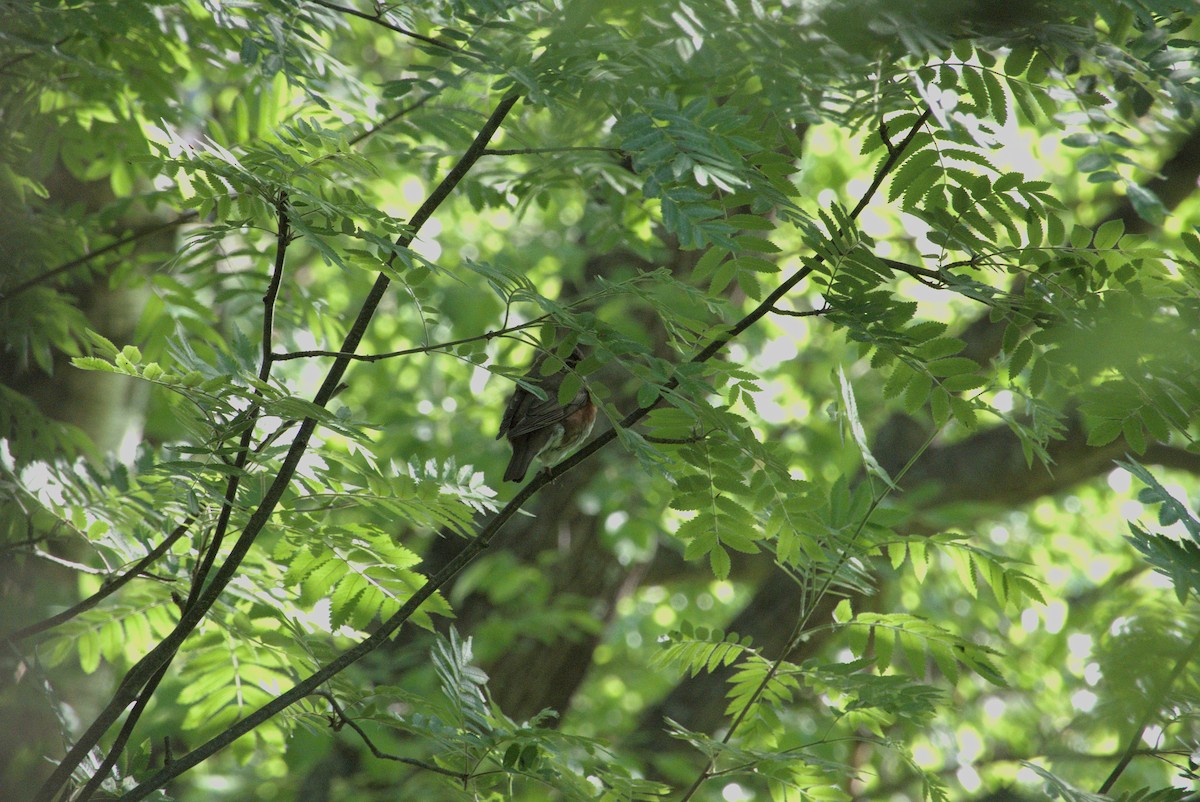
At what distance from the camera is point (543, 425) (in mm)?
3898

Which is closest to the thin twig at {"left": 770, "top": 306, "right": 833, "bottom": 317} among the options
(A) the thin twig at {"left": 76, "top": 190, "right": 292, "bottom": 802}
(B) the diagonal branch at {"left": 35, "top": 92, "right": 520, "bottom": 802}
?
(B) the diagonal branch at {"left": 35, "top": 92, "right": 520, "bottom": 802}

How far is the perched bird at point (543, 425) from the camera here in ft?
12.7

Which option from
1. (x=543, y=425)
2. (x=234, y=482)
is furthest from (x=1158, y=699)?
(x=543, y=425)

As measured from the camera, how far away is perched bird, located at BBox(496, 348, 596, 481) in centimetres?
387

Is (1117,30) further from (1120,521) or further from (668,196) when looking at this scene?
(1120,521)

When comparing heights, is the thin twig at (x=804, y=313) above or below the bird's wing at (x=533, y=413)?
above

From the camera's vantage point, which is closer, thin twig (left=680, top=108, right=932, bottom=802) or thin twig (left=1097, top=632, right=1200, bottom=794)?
thin twig (left=1097, top=632, right=1200, bottom=794)

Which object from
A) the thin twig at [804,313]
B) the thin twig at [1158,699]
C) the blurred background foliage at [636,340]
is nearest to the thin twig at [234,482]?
the blurred background foliage at [636,340]

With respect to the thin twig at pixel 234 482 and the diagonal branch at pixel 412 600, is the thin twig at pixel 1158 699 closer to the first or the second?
the diagonal branch at pixel 412 600

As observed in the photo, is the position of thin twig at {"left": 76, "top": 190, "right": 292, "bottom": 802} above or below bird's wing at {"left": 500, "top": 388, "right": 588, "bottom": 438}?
above

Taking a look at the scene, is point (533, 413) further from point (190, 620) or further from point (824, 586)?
point (190, 620)

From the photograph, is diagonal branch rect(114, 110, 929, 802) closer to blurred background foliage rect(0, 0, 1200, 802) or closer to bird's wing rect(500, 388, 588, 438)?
blurred background foliage rect(0, 0, 1200, 802)

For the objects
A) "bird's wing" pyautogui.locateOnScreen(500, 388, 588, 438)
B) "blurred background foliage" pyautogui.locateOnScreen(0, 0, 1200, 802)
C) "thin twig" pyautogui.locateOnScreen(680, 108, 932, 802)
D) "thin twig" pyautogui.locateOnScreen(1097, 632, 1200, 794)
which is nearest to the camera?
"thin twig" pyautogui.locateOnScreen(1097, 632, 1200, 794)

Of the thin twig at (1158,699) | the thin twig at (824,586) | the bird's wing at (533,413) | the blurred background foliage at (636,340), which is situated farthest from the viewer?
the bird's wing at (533,413)
